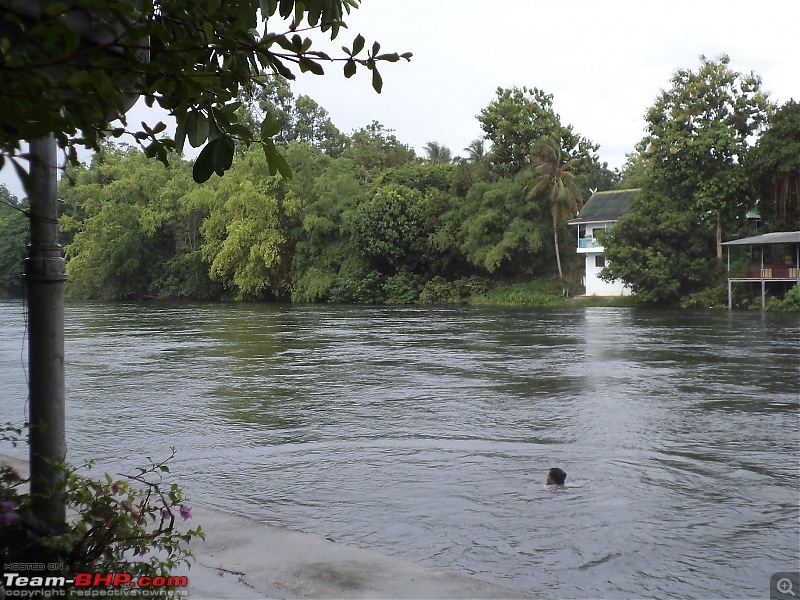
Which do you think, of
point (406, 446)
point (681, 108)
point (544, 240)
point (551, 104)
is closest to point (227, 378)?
point (406, 446)

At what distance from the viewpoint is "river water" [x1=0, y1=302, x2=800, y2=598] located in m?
5.22

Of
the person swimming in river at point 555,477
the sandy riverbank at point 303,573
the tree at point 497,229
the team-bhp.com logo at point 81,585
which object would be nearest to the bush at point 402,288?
the tree at point 497,229

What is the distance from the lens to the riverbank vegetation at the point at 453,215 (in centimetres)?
4100

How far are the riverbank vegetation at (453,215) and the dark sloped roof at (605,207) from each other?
1.22m

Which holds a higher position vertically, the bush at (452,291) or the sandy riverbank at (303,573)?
the bush at (452,291)

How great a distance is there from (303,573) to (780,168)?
1535 inches

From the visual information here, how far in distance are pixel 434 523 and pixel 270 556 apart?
1.81m

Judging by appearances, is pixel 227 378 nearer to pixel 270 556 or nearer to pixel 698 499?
pixel 698 499

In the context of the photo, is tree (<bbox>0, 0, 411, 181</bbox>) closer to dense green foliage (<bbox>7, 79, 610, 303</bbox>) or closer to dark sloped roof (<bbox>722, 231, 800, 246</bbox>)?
dark sloped roof (<bbox>722, 231, 800, 246</bbox>)

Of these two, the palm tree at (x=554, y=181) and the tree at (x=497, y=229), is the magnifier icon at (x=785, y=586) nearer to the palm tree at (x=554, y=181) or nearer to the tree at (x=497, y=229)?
the tree at (x=497, y=229)

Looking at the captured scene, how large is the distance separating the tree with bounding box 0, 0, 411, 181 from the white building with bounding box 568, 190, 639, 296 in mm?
45328

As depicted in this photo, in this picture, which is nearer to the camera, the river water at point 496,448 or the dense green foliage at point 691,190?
the river water at point 496,448

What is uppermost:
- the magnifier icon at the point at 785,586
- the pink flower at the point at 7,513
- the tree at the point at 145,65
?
the tree at the point at 145,65

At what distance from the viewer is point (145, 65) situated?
191cm
